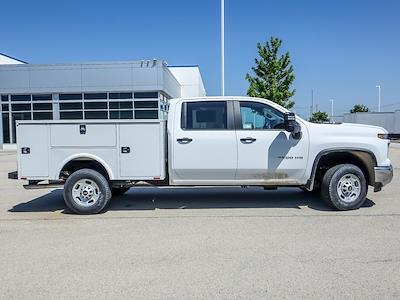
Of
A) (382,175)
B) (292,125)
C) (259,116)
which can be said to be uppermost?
(259,116)

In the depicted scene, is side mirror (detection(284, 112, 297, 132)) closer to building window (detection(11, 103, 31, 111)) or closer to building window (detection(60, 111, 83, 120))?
building window (detection(60, 111, 83, 120))

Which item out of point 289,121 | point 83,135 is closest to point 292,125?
Answer: point 289,121

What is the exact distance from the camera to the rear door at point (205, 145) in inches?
297

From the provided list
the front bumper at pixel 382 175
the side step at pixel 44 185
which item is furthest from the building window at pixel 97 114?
the front bumper at pixel 382 175

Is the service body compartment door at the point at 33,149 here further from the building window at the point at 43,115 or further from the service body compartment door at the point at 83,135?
the building window at the point at 43,115

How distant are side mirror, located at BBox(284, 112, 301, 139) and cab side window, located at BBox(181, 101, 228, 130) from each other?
105 centimetres

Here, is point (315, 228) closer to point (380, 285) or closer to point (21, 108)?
point (380, 285)

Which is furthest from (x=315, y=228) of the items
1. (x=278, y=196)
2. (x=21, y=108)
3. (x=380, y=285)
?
(x=21, y=108)

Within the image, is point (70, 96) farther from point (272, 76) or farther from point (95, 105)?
point (272, 76)

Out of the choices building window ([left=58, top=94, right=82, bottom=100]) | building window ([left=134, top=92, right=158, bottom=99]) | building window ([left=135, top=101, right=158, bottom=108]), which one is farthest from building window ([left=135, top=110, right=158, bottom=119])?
building window ([left=58, top=94, right=82, bottom=100])

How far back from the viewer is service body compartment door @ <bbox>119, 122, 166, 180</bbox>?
752 centimetres

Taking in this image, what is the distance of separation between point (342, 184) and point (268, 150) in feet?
4.78

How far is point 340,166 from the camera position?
25.2ft

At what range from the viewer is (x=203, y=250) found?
17.7ft
